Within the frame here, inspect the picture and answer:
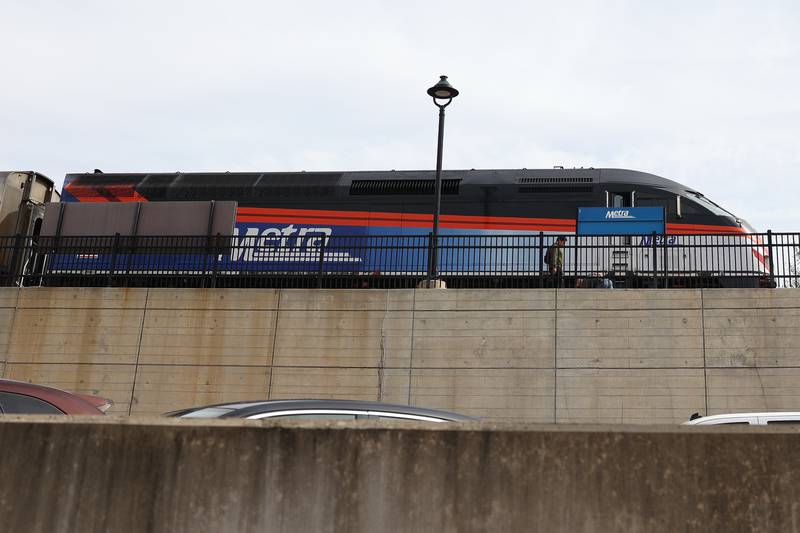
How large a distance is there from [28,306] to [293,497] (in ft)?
46.0

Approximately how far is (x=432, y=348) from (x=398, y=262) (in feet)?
8.29

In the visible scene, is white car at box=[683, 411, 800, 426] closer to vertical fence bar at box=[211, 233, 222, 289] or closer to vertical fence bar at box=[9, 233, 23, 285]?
vertical fence bar at box=[211, 233, 222, 289]

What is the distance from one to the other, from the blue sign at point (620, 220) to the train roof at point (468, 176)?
3.29ft

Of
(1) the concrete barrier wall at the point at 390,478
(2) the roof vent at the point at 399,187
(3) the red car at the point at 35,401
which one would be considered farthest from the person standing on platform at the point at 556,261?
(1) the concrete barrier wall at the point at 390,478

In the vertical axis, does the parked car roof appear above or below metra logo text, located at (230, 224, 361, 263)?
below

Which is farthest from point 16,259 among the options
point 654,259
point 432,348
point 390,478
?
point 390,478

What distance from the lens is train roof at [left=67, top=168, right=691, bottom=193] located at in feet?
70.0

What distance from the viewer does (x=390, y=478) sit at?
5.29 metres

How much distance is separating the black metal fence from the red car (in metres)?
8.89

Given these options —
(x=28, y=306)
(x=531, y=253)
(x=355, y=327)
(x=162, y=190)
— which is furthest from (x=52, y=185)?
(x=531, y=253)

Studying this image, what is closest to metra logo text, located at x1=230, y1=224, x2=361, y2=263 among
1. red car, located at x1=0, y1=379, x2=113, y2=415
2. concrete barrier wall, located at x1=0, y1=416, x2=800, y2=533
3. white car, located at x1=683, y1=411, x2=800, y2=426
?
red car, located at x1=0, y1=379, x2=113, y2=415

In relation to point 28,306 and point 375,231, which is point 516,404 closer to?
point 375,231

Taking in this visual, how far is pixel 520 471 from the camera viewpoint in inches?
206

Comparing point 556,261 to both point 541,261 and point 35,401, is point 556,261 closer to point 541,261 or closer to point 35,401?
point 541,261
